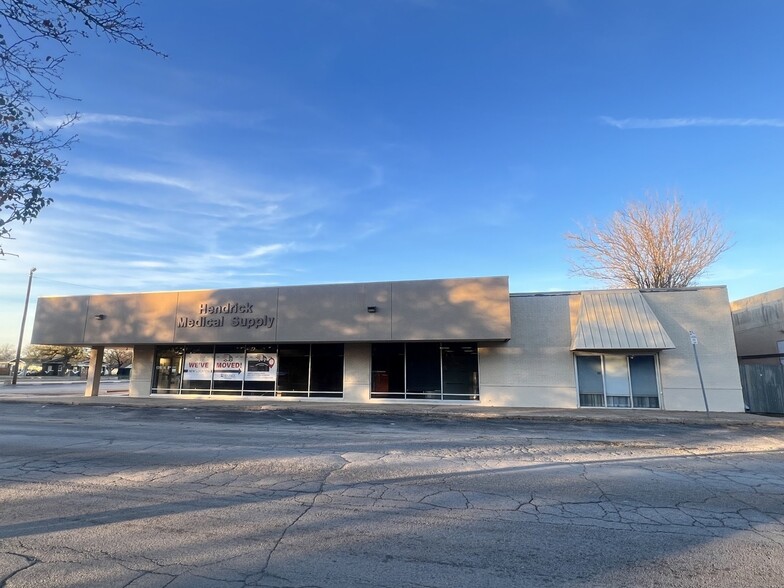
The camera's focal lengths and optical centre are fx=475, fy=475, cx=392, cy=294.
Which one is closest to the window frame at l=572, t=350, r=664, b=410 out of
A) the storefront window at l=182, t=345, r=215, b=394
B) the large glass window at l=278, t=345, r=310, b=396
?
the large glass window at l=278, t=345, r=310, b=396

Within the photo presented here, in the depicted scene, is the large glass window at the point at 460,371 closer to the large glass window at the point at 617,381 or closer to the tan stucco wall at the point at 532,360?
the tan stucco wall at the point at 532,360

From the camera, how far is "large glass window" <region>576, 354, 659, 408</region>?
18891 mm

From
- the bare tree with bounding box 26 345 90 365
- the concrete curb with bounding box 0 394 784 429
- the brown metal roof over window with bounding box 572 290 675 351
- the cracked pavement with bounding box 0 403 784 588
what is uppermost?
the bare tree with bounding box 26 345 90 365

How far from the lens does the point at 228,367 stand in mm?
23438

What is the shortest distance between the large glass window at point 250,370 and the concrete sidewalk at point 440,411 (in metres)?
0.78

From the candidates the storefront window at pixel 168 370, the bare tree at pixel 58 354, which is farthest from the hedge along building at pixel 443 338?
the bare tree at pixel 58 354

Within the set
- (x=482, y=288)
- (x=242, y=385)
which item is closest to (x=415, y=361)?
(x=482, y=288)

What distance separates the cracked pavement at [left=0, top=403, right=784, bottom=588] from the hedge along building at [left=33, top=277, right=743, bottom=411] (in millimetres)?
8520

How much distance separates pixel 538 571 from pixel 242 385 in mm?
21081

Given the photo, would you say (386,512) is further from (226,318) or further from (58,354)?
(58,354)

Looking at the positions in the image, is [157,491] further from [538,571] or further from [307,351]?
[307,351]

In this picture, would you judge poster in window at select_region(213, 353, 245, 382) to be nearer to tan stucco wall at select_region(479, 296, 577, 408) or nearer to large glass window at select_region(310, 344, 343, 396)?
large glass window at select_region(310, 344, 343, 396)

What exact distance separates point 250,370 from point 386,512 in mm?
18926

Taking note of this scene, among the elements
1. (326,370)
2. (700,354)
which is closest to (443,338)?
(326,370)
